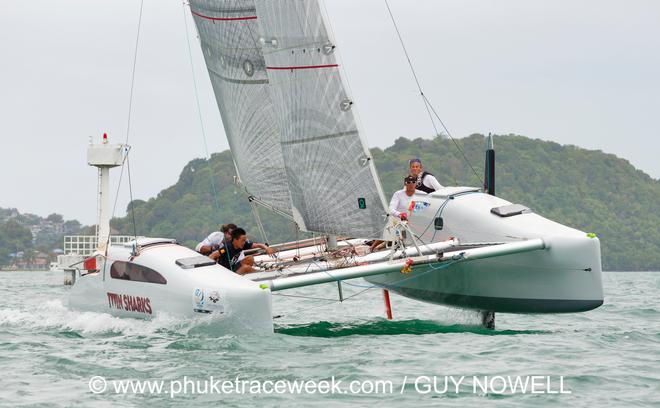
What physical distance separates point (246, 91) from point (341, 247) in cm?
256

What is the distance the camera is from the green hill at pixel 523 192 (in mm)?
83938

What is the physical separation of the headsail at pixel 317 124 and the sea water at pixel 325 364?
4.62 feet

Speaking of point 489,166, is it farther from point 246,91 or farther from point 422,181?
point 246,91

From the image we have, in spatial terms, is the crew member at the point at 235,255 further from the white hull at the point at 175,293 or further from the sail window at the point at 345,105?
the sail window at the point at 345,105

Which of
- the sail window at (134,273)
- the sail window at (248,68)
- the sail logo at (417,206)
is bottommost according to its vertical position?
the sail window at (134,273)

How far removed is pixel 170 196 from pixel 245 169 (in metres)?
75.7

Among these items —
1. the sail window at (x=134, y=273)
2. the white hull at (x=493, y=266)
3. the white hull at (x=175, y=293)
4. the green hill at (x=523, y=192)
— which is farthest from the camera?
the green hill at (x=523, y=192)

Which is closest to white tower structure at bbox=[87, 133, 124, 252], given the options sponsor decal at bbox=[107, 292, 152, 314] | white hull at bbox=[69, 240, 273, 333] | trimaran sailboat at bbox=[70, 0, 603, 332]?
trimaran sailboat at bbox=[70, 0, 603, 332]

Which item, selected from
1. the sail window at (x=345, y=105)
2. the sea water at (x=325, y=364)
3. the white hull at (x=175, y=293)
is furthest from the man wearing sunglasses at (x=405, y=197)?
the white hull at (x=175, y=293)

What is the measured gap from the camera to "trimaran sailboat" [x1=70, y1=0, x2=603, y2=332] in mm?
11125

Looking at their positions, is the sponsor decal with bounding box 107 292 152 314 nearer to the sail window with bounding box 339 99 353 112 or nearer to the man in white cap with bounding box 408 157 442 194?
the sail window with bounding box 339 99 353 112

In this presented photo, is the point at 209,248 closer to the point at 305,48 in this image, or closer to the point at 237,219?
the point at 305,48

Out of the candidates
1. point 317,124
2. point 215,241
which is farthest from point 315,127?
point 215,241

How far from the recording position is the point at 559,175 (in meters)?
102
